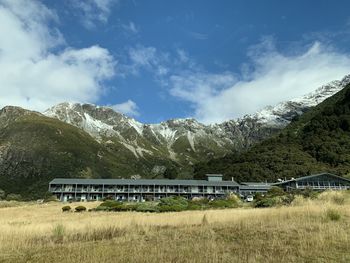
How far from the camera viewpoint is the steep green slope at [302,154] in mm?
127938

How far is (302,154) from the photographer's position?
142m

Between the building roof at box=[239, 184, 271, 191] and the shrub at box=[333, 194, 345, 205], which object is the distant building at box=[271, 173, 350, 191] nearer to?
the building roof at box=[239, 184, 271, 191]

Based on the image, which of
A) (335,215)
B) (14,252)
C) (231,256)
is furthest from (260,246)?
(14,252)

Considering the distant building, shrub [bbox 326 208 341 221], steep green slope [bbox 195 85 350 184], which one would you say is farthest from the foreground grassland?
steep green slope [bbox 195 85 350 184]

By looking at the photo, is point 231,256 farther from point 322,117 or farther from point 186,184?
point 322,117

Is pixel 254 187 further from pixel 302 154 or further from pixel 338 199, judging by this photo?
pixel 338 199

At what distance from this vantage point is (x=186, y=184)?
117 m

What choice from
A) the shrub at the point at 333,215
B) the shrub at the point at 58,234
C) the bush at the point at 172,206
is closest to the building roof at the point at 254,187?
the bush at the point at 172,206

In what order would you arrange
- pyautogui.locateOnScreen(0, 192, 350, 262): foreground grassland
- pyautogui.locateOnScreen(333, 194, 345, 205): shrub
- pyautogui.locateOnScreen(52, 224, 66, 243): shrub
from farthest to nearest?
pyautogui.locateOnScreen(333, 194, 345, 205): shrub < pyautogui.locateOnScreen(52, 224, 66, 243): shrub < pyautogui.locateOnScreen(0, 192, 350, 262): foreground grassland

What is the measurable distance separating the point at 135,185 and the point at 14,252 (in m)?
106

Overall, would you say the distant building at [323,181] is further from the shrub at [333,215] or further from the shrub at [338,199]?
the shrub at [333,215]

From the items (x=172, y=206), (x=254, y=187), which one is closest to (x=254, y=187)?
(x=254, y=187)

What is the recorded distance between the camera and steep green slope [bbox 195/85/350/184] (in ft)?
420

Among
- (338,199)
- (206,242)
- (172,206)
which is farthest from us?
(172,206)
